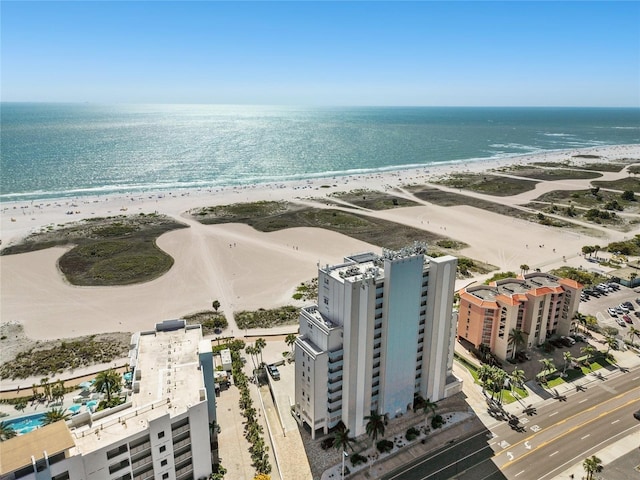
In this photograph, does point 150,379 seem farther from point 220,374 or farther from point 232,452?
point 220,374

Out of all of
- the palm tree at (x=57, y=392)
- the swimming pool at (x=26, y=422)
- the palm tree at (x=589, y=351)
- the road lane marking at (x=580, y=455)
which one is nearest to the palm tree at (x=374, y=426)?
the road lane marking at (x=580, y=455)

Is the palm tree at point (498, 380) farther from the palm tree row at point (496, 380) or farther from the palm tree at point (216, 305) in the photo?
the palm tree at point (216, 305)

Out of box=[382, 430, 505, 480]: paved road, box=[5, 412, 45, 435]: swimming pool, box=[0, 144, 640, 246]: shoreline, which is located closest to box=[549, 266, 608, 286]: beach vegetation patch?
box=[382, 430, 505, 480]: paved road

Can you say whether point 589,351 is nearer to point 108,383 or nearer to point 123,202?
point 108,383

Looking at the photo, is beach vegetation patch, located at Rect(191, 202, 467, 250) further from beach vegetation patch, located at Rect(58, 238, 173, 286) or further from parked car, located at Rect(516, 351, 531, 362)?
parked car, located at Rect(516, 351, 531, 362)

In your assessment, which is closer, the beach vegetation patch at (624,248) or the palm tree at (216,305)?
the palm tree at (216,305)

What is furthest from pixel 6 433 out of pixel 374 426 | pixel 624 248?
Answer: pixel 624 248
